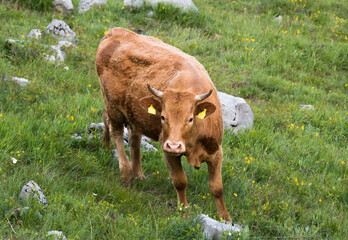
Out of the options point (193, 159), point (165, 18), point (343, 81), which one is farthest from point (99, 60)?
point (343, 81)

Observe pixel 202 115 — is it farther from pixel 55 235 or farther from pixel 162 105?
pixel 55 235

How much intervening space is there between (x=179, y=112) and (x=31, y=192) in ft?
6.39

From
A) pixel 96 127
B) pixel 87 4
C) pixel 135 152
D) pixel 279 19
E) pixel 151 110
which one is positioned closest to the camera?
pixel 151 110

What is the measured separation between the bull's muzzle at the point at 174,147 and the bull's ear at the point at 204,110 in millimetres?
551

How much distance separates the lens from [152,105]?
18.6 feet

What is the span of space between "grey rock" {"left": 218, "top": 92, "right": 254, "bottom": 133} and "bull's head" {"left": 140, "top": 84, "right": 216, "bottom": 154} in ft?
9.86

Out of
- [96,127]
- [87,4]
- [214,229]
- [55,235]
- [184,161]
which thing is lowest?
[184,161]

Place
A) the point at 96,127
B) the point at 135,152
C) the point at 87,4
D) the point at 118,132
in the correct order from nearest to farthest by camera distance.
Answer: the point at 135,152, the point at 118,132, the point at 96,127, the point at 87,4

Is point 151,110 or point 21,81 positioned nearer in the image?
point 151,110

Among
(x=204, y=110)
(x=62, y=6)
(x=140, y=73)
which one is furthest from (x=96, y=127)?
(x=62, y=6)

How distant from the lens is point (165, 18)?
12.9 meters

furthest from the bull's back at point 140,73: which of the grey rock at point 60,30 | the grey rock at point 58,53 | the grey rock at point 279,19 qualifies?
the grey rock at point 279,19

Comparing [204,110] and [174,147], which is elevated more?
[204,110]

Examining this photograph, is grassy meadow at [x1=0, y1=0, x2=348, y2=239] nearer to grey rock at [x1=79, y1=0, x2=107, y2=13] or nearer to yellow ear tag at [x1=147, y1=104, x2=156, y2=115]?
grey rock at [x1=79, y1=0, x2=107, y2=13]
